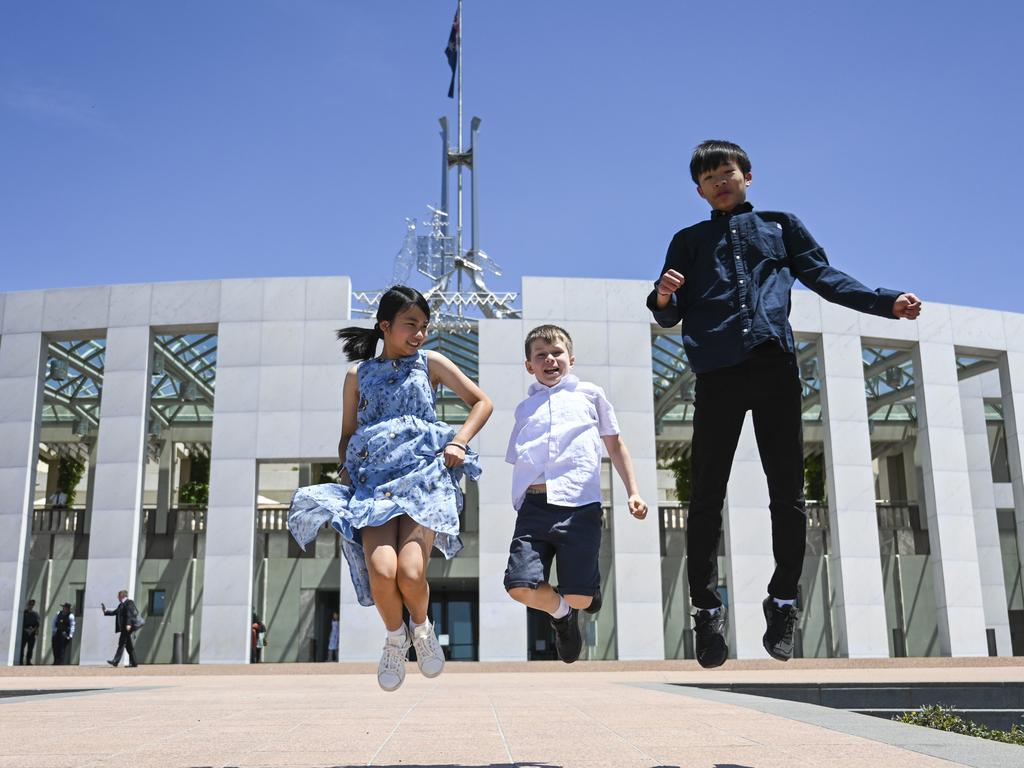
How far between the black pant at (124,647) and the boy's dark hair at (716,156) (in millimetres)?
20176

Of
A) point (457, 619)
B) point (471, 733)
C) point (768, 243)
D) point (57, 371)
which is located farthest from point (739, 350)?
point (457, 619)

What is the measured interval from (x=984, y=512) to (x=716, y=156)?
30.5 meters

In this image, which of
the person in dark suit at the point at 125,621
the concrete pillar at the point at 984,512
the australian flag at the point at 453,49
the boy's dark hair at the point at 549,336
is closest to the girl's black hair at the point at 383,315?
the boy's dark hair at the point at 549,336

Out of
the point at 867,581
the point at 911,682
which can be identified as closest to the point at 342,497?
the point at 911,682

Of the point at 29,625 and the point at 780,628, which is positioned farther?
the point at 29,625

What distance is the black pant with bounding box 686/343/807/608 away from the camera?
4.70m

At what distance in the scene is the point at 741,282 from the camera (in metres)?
4.71

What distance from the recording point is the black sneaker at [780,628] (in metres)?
4.57

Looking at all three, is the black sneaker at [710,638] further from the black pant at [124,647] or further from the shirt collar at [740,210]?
the black pant at [124,647]

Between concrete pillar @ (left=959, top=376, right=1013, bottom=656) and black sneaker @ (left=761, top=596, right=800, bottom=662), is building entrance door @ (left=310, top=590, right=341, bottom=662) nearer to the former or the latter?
concrete pillar @ (left=959, top=376, right=1013, bottom=656)

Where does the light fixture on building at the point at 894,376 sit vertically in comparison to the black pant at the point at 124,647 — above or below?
above

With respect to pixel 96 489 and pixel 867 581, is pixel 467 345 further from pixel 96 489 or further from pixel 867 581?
pixel 867 581

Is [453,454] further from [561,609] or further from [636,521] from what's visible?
[636,521]

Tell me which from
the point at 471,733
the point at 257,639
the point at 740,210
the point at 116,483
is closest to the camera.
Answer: the point at 740,210
